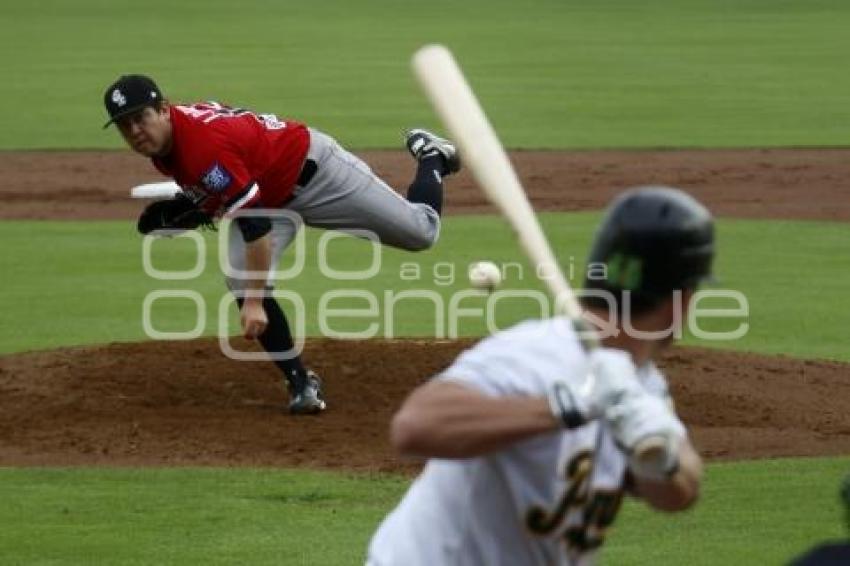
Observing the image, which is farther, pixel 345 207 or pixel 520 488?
pixel 345 207

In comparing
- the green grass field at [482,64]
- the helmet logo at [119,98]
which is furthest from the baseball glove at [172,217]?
the green grass field at [482,64]

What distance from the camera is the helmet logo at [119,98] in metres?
9.12

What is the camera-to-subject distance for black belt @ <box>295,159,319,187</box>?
10.0 meters

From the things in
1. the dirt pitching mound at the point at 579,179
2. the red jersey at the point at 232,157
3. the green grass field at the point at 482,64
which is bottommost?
the green grass field at the point at 482,64

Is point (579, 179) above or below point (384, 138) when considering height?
above

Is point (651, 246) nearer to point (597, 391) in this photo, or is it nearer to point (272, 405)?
point (597, 391)

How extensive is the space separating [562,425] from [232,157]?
20.0 ft

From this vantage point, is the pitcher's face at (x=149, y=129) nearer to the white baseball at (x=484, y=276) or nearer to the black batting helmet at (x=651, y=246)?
the white baseball at (x=484, y=276)

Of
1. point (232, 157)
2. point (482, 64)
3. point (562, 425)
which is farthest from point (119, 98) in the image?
point (482, 64)

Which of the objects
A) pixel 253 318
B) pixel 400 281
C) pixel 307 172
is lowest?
pixel 400 281

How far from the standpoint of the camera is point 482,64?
91.2ft

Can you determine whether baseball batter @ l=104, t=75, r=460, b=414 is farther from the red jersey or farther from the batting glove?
the batting glove

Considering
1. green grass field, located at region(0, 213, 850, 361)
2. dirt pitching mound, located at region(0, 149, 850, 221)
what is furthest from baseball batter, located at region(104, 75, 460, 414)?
dirt pitching mound, located at region(0, 149, 850, 221)

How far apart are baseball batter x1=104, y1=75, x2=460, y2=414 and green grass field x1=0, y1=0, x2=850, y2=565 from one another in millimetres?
1260
